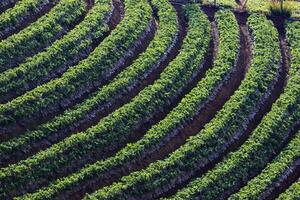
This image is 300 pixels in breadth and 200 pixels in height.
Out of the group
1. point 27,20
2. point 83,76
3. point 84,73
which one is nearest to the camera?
point 83,76

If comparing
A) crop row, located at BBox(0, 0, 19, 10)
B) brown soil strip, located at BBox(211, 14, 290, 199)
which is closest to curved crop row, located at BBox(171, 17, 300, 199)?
brown soil strip, located at BBox(211, 14, 290, 199)

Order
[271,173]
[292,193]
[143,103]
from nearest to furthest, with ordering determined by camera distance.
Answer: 1. [292,193]
2. [271,173]
3. [143,103]

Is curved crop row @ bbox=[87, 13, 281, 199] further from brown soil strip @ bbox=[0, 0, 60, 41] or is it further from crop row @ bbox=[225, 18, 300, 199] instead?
brown soil strip @ bbox=[0, 0, 60, 41]

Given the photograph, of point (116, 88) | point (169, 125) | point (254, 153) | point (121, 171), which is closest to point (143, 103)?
point (116, 88)

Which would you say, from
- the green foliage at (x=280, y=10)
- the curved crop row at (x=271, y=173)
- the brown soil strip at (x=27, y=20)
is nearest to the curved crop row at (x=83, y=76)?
the brown soil strip at (x=27, y=20)

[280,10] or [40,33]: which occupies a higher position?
[280,10]

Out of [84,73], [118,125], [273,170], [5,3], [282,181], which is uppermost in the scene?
[5,3]

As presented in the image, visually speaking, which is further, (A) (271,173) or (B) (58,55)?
(B) (58,55)

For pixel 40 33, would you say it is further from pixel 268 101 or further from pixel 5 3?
pixel 268 101
